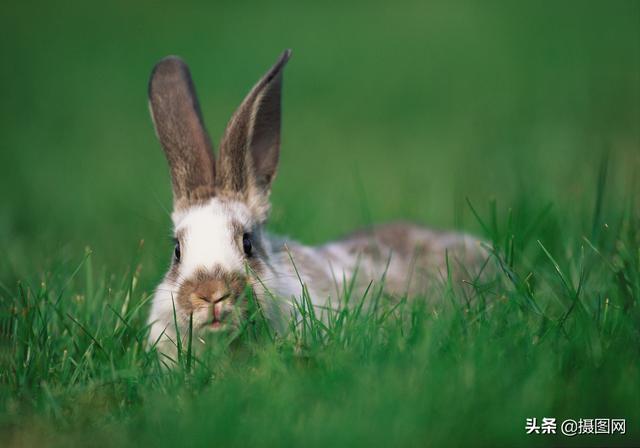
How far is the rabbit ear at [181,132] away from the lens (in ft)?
14.1

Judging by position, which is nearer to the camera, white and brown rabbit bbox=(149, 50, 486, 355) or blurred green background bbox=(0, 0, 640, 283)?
white and brown rabbit bbox=(149, 50, 486, 355)

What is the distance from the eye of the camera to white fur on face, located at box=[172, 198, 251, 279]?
369 cm

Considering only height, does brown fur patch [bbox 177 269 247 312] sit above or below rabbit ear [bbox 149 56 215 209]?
below

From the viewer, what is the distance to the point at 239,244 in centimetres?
388

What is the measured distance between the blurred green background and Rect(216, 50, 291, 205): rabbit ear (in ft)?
2.05

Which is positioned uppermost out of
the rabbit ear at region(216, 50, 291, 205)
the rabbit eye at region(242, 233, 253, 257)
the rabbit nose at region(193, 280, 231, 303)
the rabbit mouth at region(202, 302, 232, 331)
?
the rabbit ear at region(216, 50, 291, 205)

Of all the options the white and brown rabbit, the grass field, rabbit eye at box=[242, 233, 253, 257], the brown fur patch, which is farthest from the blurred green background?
the brown fur patch

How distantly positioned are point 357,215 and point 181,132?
2400 mm

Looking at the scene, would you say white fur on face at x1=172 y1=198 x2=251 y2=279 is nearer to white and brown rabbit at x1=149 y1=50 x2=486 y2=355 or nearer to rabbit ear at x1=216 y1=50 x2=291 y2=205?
white and brown rabbit at x1=149 y1=50 x2=486 y2=355

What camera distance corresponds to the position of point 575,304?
3.26 meters

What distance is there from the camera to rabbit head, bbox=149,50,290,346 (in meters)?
3.53

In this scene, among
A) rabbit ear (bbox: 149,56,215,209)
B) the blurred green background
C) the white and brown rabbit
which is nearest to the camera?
the white and brown rabbit

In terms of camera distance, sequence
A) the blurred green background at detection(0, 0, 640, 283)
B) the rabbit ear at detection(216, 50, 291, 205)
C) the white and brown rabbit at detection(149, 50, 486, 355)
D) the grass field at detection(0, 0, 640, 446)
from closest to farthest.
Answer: the grass field at detection(0, 0, 640, 446) → the white and brown rabbit at detection(149, 50, 486, 355) → the rabbit ear at detection(216, 50, 291, 205) → the blurred green background at detection(0, 0, 640, 283)

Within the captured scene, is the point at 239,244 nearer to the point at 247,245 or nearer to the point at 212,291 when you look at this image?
the point at 247,245
